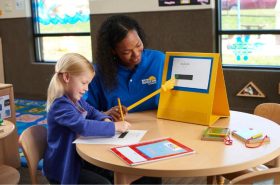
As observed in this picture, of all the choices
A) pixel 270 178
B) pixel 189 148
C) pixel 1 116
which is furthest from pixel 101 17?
pixel 270 178

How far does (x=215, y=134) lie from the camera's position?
1.62 m

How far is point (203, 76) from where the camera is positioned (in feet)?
5.97

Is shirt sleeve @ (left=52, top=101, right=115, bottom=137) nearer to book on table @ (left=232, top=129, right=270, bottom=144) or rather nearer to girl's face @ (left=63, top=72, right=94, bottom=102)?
girl's face @ (left=63, top=72, right=94, bottom=102)

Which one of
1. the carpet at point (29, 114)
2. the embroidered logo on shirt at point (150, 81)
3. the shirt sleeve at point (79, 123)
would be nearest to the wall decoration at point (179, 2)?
the carpet at point (29, 114)

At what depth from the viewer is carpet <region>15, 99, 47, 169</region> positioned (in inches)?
178

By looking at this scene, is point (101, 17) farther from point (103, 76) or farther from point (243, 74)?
point (103, 76)

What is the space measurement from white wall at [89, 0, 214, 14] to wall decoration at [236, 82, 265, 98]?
37.8 inches

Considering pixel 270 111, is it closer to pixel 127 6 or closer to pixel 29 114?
pixel 127 6

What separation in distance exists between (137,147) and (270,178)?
1.74 feet

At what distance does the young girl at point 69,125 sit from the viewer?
1655 mm

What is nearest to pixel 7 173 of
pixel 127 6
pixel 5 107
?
pixel 5 107

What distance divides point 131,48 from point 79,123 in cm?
55

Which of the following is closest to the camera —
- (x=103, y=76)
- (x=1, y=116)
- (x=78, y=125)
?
(x=78, y=125)

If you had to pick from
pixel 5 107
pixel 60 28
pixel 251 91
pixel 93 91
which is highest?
pixel 60 28
